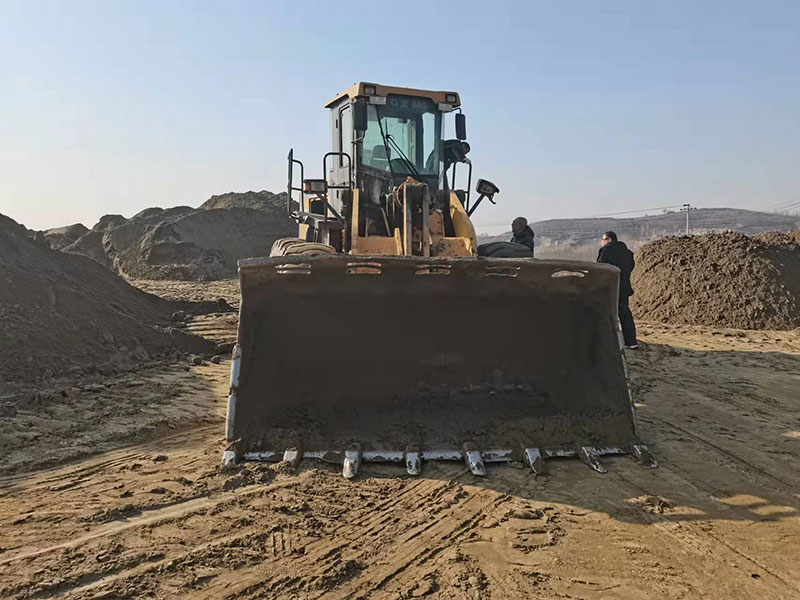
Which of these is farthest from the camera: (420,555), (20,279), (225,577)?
(20,279)

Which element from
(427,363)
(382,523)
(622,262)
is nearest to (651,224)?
(622,262)

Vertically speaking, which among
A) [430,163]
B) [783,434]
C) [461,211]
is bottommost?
[783,434]

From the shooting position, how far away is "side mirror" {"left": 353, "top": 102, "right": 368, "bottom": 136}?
21.3ft

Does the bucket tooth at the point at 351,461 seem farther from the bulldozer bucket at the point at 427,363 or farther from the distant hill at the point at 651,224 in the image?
the distant hill at the point at 651,224

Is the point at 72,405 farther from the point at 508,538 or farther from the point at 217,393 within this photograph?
the point at 508,538

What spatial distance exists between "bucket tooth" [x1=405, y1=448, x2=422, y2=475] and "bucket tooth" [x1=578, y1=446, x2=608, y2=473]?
1.12m

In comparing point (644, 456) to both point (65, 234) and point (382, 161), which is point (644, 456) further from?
point (65, 234)

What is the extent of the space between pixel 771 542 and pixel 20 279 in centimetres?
875

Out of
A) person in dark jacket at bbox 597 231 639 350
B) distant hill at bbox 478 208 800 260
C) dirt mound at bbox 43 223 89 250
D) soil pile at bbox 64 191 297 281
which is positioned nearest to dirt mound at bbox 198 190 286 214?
soil pile at bbox 64 191 297 281

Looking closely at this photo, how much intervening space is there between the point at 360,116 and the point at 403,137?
0.68 metres

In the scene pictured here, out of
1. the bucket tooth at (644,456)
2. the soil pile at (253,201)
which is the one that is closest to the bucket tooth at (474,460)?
the bucket tooth at (644,456)

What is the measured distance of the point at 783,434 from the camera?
5695 millimetres

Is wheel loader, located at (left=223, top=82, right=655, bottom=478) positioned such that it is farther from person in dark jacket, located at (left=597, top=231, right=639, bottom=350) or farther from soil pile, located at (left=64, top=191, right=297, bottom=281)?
soil pile, located at (left=64, top=191, right=297, bottom=281)

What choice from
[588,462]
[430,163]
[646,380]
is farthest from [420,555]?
[646,380]
